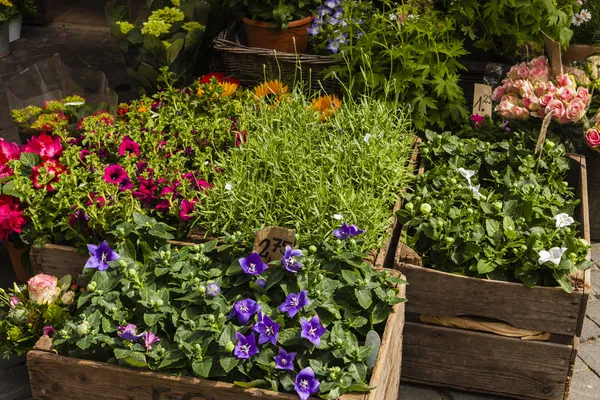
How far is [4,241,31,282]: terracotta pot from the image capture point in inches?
124

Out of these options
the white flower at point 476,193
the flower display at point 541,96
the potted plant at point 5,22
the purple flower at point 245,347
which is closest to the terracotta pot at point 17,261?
the purple flower at point 245,347

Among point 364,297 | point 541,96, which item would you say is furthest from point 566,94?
point 364,297

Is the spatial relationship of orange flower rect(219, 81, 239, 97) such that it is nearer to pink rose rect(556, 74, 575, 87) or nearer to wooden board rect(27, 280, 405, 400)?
pink rose rect(556, 74, 575, 87)

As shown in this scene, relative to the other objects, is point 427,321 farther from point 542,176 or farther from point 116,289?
point 116,289

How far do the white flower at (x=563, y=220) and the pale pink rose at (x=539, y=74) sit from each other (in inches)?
37.1

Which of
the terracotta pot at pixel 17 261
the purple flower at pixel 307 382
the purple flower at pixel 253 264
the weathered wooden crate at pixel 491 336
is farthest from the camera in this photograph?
the terracotta pot at pixel 17 261

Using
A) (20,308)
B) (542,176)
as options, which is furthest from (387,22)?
(20,308)

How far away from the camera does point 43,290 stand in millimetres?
2508

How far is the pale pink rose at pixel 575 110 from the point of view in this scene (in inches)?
124

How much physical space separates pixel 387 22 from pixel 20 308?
2.11m

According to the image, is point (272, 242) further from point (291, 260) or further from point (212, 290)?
point (212, 290)

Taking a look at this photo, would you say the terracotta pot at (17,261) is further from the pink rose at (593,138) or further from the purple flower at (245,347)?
the pink rose at (593,138)

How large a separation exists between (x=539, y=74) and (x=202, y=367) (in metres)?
2.16

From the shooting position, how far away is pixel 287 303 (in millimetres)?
2074
